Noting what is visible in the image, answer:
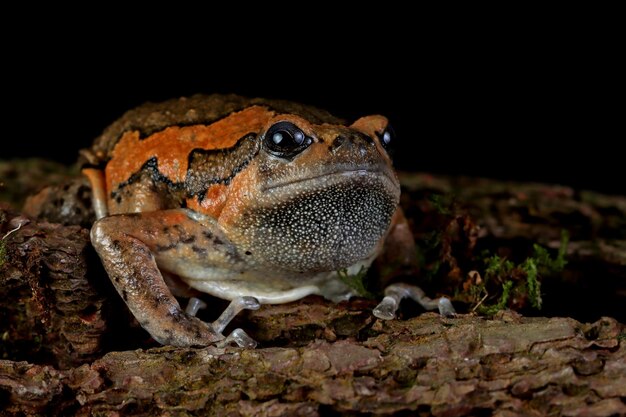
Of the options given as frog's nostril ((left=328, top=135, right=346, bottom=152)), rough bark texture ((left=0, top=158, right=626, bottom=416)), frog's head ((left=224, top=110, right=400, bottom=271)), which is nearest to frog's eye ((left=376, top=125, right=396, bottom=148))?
frog's head ((left=224, top=110, right=400, bottom=271))

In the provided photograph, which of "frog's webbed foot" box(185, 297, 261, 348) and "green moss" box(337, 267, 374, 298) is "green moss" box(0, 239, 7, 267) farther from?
"green moss" box(337, 267, 374, 298)

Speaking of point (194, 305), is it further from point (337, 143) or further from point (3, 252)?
point (337, 143)

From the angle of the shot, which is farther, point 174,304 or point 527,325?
point 174,304

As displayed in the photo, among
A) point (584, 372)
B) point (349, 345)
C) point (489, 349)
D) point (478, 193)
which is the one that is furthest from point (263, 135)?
point (478, 193)

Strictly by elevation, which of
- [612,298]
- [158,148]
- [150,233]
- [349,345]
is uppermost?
[158,148]

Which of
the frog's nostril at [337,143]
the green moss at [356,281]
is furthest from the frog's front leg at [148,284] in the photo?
the frog's nostril at [337,143]

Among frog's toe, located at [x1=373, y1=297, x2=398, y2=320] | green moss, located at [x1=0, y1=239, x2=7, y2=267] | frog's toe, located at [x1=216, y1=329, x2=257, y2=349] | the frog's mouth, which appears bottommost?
frog's toe, located at [x1=216, y1=329, x2=257, y2=349]

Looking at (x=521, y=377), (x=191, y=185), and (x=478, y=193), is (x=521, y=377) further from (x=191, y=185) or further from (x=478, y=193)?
(x=478, y=193)

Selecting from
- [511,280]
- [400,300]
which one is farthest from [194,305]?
[511,280]
